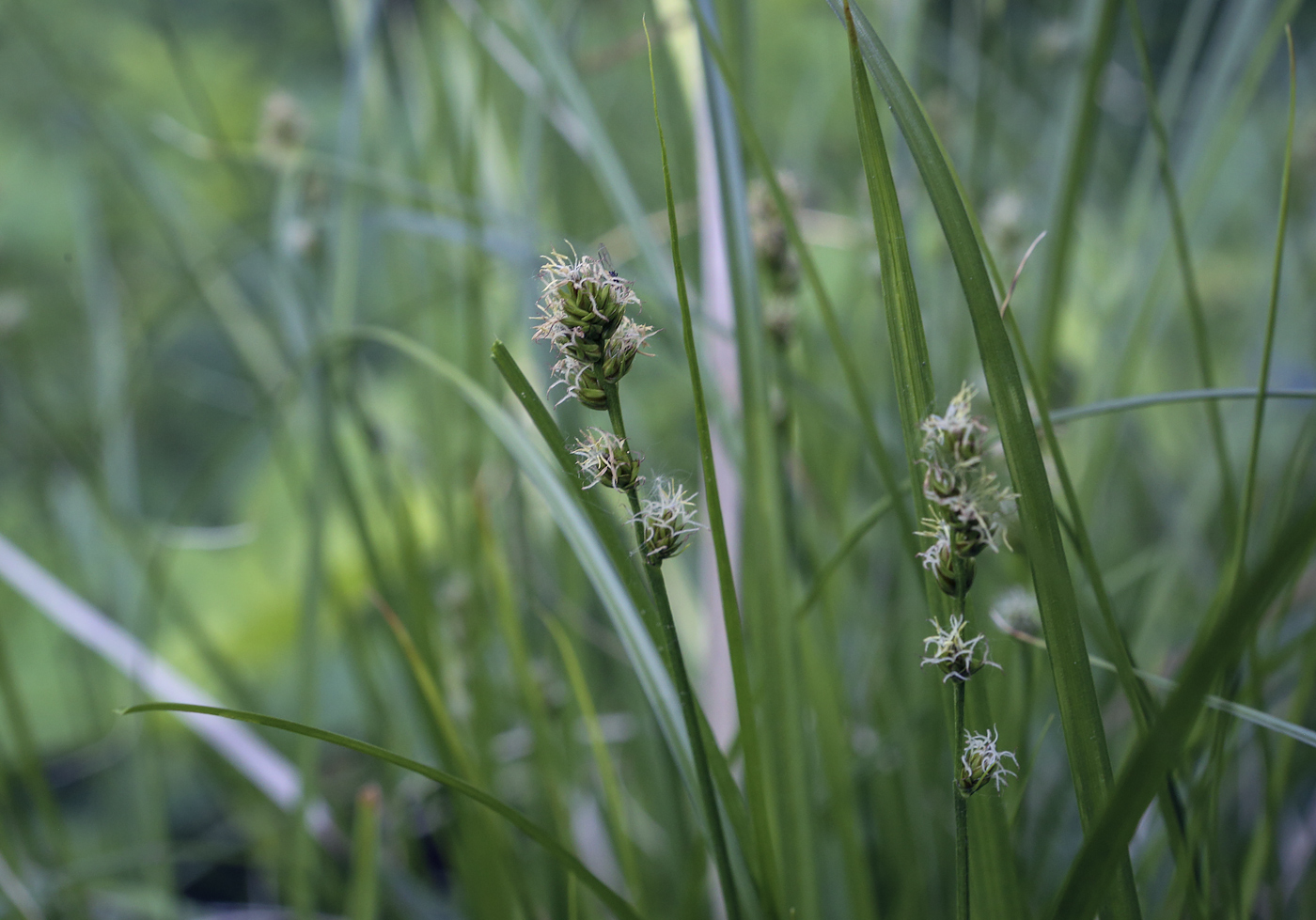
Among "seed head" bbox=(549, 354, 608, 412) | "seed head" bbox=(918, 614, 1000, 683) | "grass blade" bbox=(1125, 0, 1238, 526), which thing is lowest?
"seed head" bbox=(918, 614, 1000, 683)

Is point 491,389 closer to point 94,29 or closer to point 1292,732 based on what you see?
point 1292,732

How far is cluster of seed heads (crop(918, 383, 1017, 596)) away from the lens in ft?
0.44

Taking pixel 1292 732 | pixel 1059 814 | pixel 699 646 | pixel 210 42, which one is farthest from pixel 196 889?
pixel 210 42

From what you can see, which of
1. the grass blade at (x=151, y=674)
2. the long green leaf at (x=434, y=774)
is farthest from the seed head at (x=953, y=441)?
the grass blade at (x=151, y=674)

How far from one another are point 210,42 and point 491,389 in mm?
1294

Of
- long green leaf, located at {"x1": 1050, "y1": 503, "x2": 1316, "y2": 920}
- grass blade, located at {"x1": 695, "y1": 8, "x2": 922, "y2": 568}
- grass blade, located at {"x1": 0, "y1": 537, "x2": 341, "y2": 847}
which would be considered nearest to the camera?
long green leaf, located at {"x1": 1050, "y1": 503, "x2": 1316, "y2": 920}

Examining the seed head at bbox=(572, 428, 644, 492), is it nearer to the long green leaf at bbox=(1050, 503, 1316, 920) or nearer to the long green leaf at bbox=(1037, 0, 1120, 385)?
the long green leaf at bbox=(1050, 503, 1316, 920)

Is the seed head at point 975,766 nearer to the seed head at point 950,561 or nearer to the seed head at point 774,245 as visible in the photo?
the seed head at point 950,561

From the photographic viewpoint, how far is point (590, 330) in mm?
142

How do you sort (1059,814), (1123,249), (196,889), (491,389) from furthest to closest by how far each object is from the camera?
1. (196,889)
2. (1123,249)
3. (491,389)
4. (1059,814)

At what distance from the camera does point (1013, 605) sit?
28 centimetres

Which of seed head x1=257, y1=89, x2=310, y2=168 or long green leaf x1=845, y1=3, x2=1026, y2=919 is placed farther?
seed head x1=257, y1=89, x2=310, y2=168

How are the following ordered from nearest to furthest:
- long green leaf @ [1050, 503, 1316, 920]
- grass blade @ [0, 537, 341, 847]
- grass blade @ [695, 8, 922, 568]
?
long green leaf @ [1050, 503, 1316, 920] → grass blade @ [695, 8, 922, 568] → grass blade @ [0, 537, 341, 847]

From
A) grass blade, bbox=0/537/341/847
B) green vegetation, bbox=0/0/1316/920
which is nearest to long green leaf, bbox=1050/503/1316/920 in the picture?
green vegetation, bbox=0/0/1316/920
